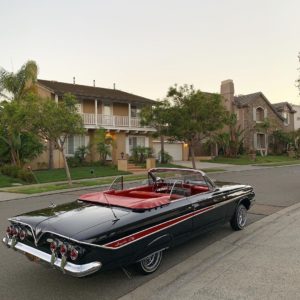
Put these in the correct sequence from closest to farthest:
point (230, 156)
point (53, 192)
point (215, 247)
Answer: point (215, 247) < point (53, 192) < point (230, 156)

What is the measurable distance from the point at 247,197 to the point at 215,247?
5.55 feet

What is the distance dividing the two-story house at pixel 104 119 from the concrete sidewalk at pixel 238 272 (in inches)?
828

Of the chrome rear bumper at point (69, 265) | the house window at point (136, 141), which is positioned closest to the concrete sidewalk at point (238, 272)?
the chrome rear bumper at point (69, 265)

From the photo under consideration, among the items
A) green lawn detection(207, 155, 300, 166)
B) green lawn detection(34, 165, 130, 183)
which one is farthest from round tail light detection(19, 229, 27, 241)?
green lawn detection(207, 155, 300, 166)

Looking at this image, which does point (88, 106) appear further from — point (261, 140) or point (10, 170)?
point (261, 140)

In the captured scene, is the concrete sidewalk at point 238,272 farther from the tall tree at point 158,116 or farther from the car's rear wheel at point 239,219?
the tall tree at point 158,116

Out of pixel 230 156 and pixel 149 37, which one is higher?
pixel 149 37

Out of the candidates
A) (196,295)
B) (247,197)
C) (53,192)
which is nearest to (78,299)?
(196,295)

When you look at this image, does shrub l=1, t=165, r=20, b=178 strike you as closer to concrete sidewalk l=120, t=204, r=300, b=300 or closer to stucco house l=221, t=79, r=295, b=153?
concrete sidewalk l=120, t=204, r=300, b=300

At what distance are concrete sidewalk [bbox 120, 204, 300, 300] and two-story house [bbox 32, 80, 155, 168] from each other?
69.0 ft

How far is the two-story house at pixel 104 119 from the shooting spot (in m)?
26.6

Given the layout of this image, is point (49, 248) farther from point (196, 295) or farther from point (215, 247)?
point (215, 247)

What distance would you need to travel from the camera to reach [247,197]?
7387 mm

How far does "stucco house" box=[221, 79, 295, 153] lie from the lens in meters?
40.2
